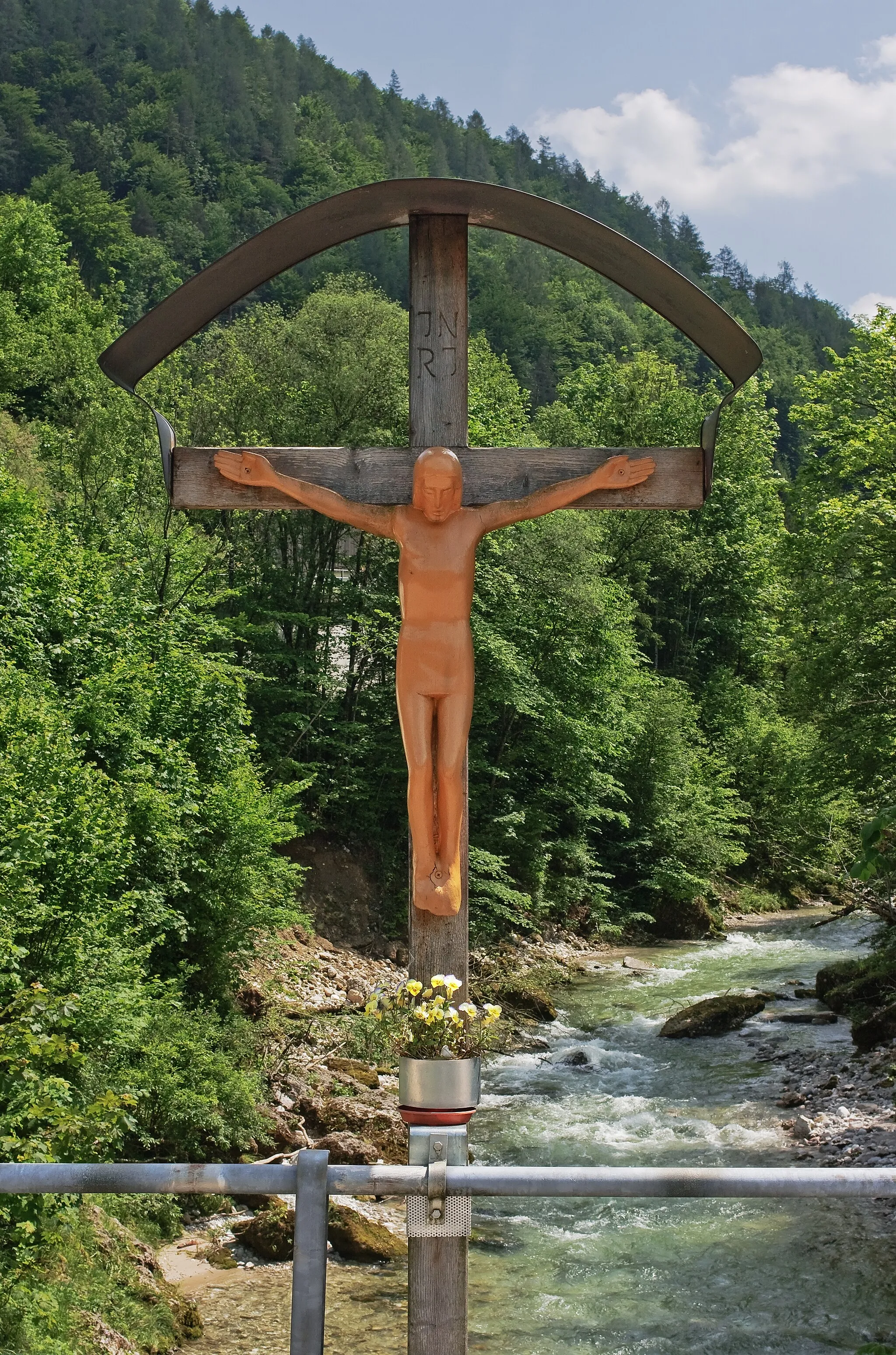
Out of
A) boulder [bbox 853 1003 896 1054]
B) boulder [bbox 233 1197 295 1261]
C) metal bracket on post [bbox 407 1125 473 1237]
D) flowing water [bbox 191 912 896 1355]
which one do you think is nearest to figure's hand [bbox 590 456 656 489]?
metal bracket on post [bbox 407 1125 473 1237]

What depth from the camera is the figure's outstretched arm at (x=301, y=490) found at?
4176 mm

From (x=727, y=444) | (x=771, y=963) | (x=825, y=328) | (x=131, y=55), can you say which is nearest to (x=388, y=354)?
(x=771, y=963)

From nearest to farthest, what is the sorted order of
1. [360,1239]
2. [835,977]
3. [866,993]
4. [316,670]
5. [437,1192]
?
1. [437,1192]
2. [360,1239]
3. [866,993]
4. [835,977]
5. [316,670]

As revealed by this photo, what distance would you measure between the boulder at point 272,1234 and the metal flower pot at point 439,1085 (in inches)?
232

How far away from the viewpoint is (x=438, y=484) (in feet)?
13.1

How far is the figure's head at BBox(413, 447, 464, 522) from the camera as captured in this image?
13.2 ft

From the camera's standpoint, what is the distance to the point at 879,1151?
1063 centimetres

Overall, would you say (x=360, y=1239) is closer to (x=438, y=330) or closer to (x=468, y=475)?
(x=468, y=475)

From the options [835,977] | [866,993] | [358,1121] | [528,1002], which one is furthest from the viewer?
[835,977]

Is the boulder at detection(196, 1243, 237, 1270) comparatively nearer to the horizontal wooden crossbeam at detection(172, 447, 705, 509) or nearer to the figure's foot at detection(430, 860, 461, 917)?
the figure's foot at detection(430, 860, 461, 917)

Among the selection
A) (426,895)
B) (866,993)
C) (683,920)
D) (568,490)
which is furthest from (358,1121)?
(683,920)

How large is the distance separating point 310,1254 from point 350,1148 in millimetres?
7362

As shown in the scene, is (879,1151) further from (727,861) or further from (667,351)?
(667,351)

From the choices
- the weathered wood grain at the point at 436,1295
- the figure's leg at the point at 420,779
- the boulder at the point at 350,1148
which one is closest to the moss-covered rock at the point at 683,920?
the boulder at the point at 350,1148
